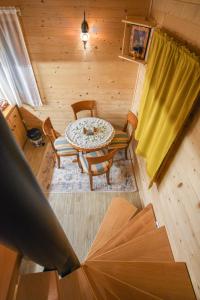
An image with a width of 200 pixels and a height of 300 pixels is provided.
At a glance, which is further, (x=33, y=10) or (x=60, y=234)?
(x=33, y=10)

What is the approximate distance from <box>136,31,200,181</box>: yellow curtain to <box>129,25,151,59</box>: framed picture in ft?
0.68

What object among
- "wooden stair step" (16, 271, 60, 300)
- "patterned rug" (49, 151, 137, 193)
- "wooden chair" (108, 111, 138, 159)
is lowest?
"patterned rug" (49, 151, 137, 193)

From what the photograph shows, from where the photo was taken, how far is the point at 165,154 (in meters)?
1.69

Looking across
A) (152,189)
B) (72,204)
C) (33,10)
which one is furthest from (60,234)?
(33,10)

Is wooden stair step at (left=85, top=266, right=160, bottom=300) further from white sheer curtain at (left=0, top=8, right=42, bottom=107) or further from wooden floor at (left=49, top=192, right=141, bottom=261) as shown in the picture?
white sheer curtain at (left=0, top=8, right=42, bottom=107)

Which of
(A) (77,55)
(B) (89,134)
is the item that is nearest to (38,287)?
(B) (89,134)

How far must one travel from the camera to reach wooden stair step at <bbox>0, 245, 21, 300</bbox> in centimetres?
64


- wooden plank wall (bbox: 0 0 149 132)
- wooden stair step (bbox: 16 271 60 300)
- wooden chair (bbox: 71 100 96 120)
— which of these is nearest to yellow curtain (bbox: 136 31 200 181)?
wooden plank wall (bbox: 0 0 149 132)

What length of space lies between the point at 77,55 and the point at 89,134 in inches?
51.3

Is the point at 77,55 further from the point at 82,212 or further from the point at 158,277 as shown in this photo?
the point at 158,277

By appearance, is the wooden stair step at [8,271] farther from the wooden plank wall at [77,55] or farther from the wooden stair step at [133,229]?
the wooden plank wall at [77,55]

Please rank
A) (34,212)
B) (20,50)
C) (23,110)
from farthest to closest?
(23,110) < (20,50) < (34,212)

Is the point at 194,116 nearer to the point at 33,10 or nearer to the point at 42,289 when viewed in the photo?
the point at 42,289

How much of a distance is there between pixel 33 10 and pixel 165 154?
2.62 metres
